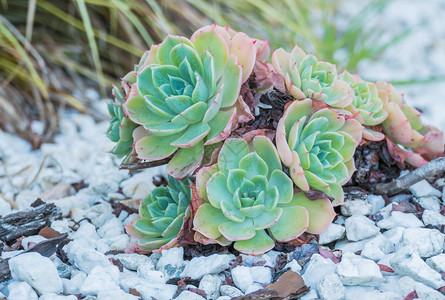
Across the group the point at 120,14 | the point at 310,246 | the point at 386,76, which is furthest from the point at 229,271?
the point at 386,76

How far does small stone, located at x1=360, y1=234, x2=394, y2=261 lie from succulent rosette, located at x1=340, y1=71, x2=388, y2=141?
10.1 inches

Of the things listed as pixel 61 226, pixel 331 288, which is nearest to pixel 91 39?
pixel 61 226

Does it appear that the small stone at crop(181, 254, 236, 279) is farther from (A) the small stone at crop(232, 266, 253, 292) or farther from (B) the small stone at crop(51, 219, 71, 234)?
(B) the small stone at crop(51, 219, 71, 234)

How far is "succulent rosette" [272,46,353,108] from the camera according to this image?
1.27m

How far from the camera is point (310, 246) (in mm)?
1251

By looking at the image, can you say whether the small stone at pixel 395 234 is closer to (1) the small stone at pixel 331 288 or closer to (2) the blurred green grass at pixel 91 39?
(1) the small stone at pixel 331 288

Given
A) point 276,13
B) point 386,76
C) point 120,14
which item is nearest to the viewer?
point 120,14

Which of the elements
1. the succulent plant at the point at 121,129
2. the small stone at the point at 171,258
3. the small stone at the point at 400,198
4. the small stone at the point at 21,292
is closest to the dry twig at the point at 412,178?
the small stone at the point at 400,198

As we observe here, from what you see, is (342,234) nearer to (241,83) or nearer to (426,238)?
(426,238)

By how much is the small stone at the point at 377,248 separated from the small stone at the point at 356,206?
103 millimetres

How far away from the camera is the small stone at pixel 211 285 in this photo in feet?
3.73

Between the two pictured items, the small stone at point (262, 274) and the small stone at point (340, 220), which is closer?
the small stone at point (262, 274)

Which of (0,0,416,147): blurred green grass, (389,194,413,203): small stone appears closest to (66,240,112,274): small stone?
(389,194,413,203): small stone

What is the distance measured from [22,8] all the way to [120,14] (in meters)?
0.54
